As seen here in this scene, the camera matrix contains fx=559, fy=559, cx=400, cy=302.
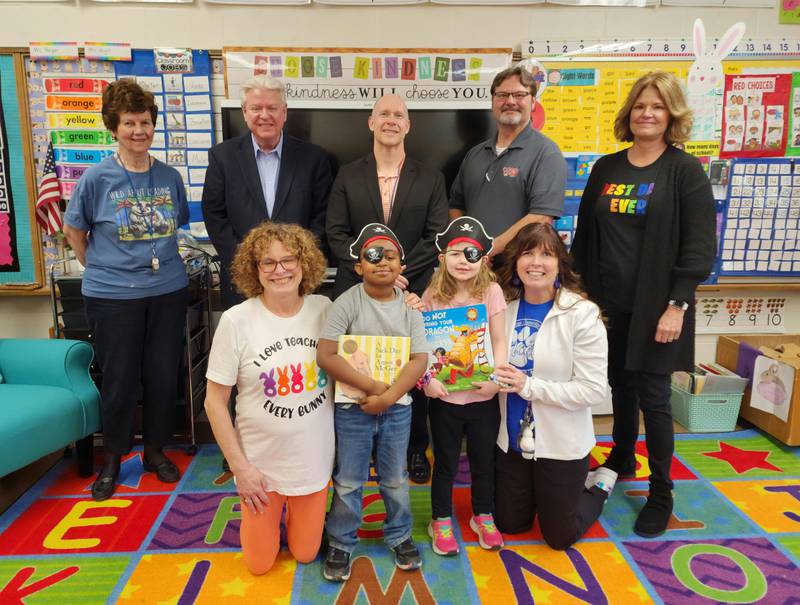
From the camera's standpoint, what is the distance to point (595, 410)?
3.16m

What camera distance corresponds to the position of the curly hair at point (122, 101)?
2.16m

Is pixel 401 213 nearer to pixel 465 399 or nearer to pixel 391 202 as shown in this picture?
pixel 391 202

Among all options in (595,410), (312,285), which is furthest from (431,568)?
(595,410)

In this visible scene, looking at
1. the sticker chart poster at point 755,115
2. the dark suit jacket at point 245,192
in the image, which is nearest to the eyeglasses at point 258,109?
the dark suit jacket at point 245,192

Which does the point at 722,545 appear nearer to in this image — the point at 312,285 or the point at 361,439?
the point at 361,439

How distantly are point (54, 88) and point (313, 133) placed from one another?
53.6 inches

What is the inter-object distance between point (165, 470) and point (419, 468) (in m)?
1.11

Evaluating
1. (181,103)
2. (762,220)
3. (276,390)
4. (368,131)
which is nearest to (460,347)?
(276,390)

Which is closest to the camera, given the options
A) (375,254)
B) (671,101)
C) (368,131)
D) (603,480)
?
(375,254)

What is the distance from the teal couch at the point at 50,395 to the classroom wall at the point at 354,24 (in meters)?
1.65

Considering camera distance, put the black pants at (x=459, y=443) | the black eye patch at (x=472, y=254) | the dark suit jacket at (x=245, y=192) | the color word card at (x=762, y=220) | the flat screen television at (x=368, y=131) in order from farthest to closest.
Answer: the color word card at (x=762, y=220)
the flat screen television at (x=368, y=131)
the dark suit jacket at (x=245, y=192)
the black pants at (x=459, y=443)
the black eye patch at (x=472, y=254)

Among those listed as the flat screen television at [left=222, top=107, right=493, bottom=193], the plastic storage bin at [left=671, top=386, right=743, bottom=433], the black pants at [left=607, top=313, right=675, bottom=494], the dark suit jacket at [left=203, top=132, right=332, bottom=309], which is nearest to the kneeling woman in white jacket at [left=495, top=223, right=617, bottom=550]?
the black pants at [left=607, top=313, right=675, bottom=494]

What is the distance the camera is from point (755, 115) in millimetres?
3055

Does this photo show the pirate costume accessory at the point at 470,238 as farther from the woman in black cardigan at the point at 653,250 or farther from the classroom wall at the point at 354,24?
the classroom wall at the point at 354,24
